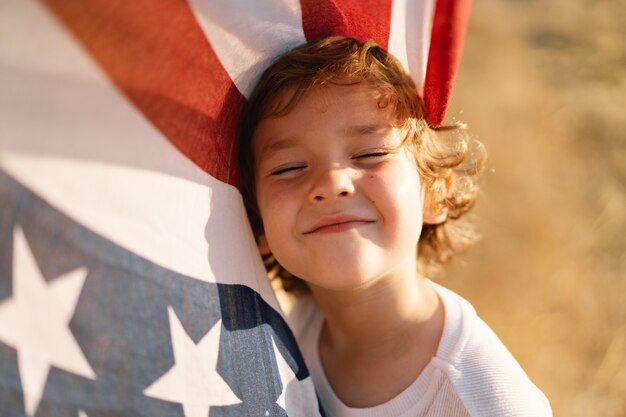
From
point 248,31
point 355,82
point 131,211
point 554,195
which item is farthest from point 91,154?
point 554,195

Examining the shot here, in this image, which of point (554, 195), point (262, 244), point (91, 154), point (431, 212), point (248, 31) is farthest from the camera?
point (554, 195)

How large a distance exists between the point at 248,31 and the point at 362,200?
0.40 m

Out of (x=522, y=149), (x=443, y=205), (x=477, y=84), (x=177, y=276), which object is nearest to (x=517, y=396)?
(x=443, y=205)

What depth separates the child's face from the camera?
4.30ft

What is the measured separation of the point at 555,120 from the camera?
3570 mm

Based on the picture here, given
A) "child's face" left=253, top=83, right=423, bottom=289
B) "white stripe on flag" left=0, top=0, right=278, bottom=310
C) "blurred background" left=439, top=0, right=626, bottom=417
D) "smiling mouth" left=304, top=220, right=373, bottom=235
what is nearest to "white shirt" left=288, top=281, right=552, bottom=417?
"child's face" left=253, top=83, right=423, bottom=289

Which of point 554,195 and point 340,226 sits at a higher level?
point 340,226

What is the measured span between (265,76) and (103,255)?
0.61 meters

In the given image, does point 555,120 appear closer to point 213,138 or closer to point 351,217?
point 351,217

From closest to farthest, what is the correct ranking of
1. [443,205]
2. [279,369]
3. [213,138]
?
[213,138]
[279,369]
[443,205]

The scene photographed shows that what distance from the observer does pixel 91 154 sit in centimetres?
79

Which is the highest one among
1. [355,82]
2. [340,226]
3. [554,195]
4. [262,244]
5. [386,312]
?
[355,82]

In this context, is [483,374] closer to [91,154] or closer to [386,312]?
[386,312]

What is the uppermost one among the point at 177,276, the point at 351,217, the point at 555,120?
the point at 177,276
